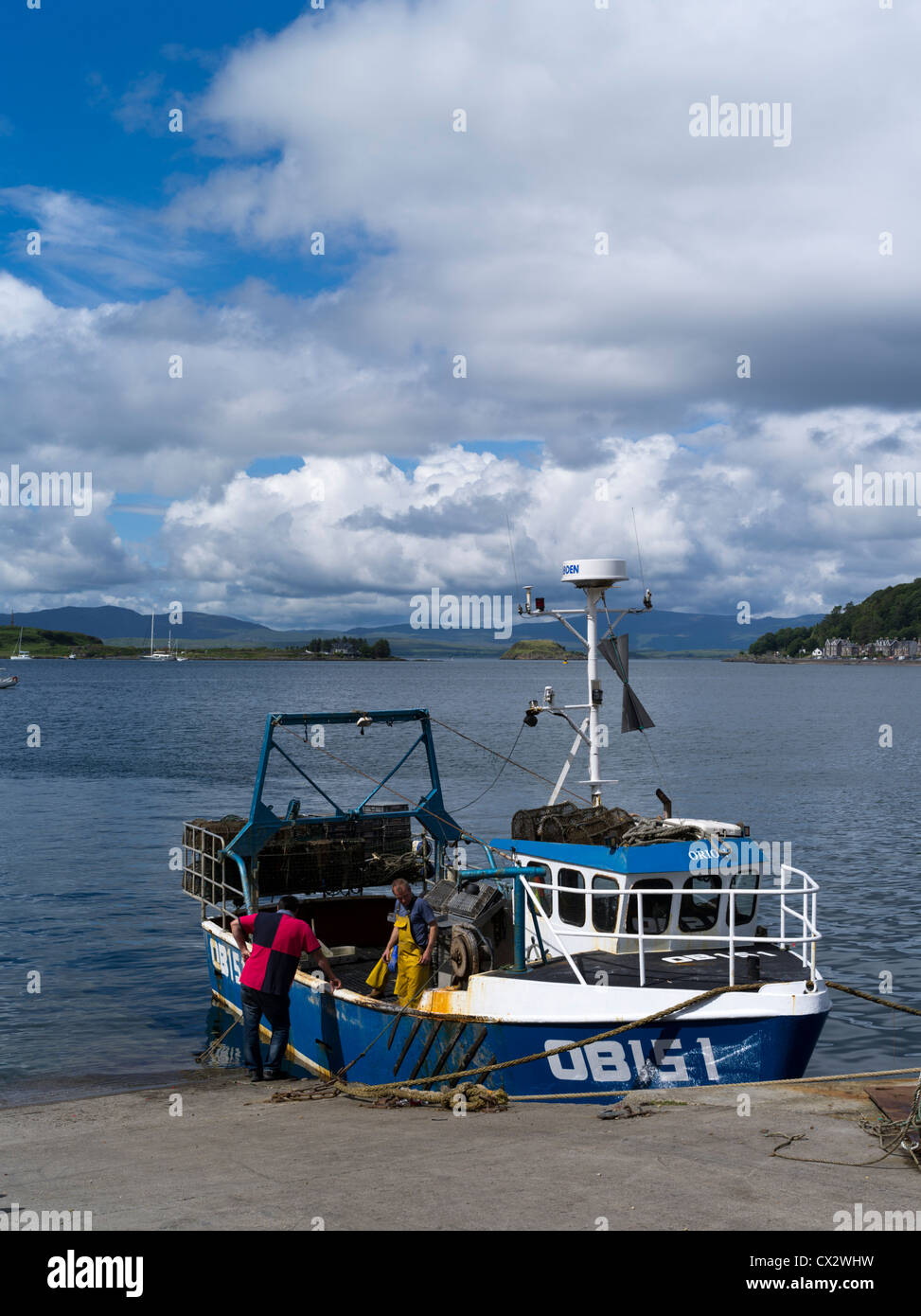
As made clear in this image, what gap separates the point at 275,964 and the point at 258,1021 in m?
1.15

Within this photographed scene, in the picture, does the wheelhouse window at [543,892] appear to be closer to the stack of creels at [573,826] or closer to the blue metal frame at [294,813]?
the stack of creels at [573,826]

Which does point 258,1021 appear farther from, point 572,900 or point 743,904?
point 743,904

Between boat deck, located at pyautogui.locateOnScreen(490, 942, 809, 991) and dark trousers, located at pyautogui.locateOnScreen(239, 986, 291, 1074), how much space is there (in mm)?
2996

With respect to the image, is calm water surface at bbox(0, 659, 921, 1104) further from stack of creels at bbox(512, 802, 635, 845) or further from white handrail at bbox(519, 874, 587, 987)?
white handrail at bbox(519, 874, 587, 987)

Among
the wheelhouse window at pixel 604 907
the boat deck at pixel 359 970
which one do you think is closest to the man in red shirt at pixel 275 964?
the boat deck at pixel 359 970

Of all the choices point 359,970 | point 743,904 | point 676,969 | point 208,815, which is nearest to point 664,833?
point 743,904

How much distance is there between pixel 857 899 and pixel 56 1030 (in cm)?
1822

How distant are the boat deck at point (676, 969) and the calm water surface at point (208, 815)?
4563 millimetres

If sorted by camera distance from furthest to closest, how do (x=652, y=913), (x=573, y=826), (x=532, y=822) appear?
(x=532, y=822) → (x=573, y=826) → (x=652, y=913)

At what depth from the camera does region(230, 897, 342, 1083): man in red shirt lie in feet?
43.5

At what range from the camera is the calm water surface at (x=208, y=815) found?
712 inches

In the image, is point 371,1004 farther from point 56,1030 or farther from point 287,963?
point 56,1030

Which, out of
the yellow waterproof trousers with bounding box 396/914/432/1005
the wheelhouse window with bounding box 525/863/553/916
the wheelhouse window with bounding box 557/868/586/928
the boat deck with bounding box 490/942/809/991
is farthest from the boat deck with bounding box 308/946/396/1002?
the boat deck with bounding box 490/942/809/991

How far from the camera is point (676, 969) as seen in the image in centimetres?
1210
